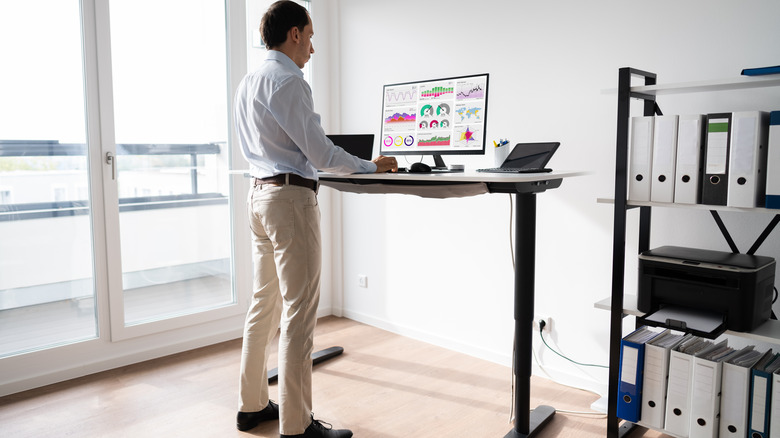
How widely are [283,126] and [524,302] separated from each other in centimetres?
106

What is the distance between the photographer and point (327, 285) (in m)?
3.87

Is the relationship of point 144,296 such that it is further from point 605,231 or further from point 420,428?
point 605,231

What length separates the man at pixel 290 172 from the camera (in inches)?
75.4

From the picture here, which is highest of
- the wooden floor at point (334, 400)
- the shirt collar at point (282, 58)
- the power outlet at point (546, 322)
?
the shirt collar at point (282, 58)

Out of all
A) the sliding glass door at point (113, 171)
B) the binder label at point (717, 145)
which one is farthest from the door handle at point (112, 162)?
the binder label at point (717, 145)

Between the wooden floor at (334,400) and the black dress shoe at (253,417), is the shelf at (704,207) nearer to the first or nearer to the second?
the wooden floor at (334,400)

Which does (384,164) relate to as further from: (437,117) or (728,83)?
(728,83)

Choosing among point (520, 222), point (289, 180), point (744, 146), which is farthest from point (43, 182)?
point (744, 146)

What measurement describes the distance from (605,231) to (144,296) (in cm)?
236

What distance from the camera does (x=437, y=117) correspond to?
2607mm

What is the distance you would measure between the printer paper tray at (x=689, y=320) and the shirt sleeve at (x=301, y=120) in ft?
4.04

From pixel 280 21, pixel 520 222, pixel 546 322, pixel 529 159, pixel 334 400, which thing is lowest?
pixel 334 400

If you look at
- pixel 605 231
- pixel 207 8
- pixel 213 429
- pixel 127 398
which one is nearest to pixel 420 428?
pixel 213 429

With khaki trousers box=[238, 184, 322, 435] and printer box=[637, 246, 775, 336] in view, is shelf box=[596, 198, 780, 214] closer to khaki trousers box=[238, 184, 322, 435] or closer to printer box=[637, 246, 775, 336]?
printer box=[637, 246, 775, 336]
